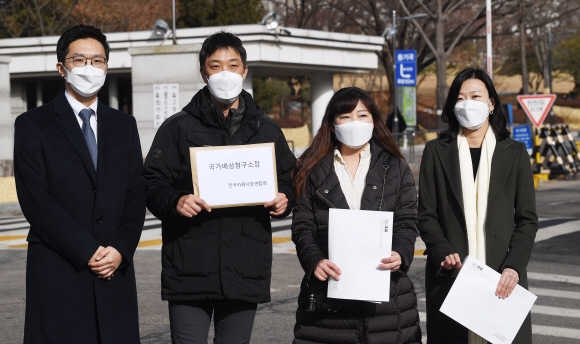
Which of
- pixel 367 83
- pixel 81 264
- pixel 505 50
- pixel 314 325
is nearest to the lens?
pixel 81 264

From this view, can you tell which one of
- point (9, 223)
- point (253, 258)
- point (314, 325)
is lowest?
point (9, 223)

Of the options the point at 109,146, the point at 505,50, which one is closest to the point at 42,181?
the point at 109,146

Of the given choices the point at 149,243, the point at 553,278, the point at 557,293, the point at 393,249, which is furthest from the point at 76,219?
the point at 149,243

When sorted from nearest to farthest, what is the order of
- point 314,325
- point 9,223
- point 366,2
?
point 314,325, point 9,223, point 366,2

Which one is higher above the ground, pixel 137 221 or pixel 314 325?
pixel 137 221

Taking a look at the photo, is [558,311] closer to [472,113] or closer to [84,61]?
[472,113]

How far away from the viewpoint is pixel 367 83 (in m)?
64.1

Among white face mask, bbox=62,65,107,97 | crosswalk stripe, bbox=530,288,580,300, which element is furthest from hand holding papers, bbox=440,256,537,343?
crosswalk stripe, bbox=530,288,580,300

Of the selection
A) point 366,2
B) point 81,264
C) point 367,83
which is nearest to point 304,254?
point 81,264

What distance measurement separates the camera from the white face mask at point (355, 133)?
15.3 ft

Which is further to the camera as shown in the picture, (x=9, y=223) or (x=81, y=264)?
(x=9, y=223)

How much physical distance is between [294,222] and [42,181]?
1.22 meters

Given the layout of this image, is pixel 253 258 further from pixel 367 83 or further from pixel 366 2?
pixel 367 83

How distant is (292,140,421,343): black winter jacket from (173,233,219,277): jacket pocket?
42 cm
